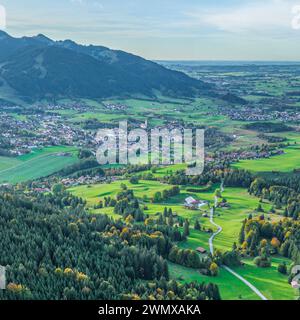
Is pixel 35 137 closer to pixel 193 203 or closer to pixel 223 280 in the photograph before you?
pixel 193 203

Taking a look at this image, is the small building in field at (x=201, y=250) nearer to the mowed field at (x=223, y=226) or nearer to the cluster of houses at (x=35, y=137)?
the mowed field at (x=223, y=226)

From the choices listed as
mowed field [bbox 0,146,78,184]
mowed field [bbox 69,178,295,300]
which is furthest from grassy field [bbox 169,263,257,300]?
mowed field [bbox 0,146,78,184]

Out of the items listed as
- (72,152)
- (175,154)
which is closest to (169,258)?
(175,154)

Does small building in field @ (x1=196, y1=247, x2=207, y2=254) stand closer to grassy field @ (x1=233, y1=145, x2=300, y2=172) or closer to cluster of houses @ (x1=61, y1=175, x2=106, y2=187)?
cluster of houses @ (x1=61, y1=175, x2=106, y2=187)

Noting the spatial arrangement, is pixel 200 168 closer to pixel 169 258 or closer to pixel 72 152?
pixel 72 152

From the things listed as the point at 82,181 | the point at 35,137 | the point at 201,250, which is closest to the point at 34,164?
the point at 82,181

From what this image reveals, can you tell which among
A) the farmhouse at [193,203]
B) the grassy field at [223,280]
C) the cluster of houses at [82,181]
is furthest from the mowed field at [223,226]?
the cluster of houses at [82,181]
